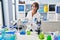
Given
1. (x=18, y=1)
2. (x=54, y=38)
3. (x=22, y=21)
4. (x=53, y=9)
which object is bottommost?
(x=54, y=38)

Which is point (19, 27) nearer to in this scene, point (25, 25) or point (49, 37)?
point (25, 25)

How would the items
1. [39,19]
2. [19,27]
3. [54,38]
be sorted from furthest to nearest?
[39,19]
[19,27]
[54,38]

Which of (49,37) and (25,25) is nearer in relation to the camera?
(49,37)

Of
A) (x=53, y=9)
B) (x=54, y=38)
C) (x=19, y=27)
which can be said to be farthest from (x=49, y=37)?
(x=53, y=9)

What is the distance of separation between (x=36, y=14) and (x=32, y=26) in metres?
0.24

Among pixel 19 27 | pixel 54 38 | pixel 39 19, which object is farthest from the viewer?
pixel 39 19

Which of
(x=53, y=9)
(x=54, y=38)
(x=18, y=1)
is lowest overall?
(x=54, y=38)

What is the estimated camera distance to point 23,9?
2.50 m

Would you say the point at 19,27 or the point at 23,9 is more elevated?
the point at 23,9

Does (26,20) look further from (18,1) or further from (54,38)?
(54,38)

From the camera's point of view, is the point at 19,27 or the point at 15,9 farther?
the point at 15,9

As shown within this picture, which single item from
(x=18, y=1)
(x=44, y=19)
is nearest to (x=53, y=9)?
(x=44, y=19)

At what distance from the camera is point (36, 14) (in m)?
2.47

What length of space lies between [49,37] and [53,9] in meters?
1.02
